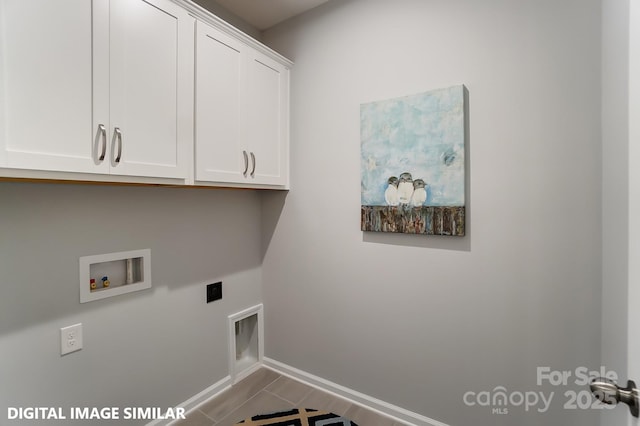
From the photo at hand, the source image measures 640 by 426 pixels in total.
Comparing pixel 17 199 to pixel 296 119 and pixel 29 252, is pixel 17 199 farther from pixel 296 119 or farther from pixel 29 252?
pixel 296 119

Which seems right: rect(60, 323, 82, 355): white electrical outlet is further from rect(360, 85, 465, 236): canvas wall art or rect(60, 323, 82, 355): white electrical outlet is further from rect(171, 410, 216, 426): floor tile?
rect(360, 85, 465, 236): canvas wall art

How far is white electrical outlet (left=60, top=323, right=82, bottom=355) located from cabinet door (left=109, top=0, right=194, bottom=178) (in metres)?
0.79

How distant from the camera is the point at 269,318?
239 cm

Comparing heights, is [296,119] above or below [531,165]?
above

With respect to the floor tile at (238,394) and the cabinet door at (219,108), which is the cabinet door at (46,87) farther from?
the floor tile at (238,394)

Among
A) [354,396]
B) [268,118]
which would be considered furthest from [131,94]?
[354,396]

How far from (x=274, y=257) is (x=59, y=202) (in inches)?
52.5

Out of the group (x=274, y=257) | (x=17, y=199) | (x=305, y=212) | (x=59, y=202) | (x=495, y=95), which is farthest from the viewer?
(x=274, y=257)

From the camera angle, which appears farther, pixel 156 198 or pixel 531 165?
pixel 156 198

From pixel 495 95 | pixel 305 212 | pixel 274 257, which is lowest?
pixel 274 257

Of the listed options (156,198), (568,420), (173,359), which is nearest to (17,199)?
(156,198)

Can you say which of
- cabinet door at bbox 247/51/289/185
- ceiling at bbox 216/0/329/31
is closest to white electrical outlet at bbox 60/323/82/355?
cabinet door at bbox 247/51/289/185

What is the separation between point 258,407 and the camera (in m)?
1.91

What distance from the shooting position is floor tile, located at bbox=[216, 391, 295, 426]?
5.92 ft
